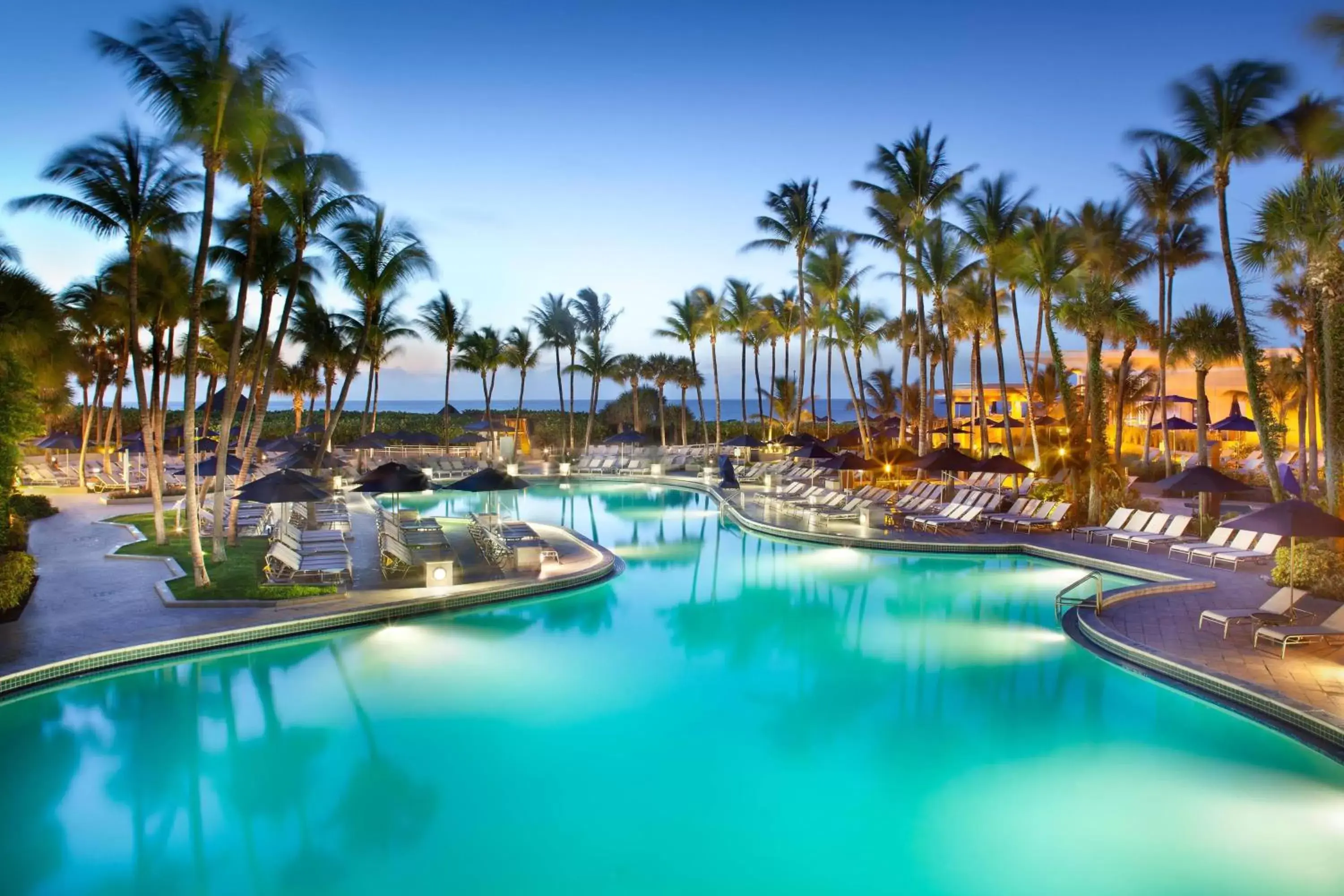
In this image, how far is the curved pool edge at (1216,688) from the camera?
6.40m

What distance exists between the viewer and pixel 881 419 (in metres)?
34.2

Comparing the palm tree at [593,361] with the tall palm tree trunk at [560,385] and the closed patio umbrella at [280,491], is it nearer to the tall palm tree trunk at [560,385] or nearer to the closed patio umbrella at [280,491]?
the tall palm tree trunk at [560,385]

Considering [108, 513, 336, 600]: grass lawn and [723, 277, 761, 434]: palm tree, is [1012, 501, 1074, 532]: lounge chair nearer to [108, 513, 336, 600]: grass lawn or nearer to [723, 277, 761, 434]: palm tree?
[108, 513, 336, 600]: grass lawn

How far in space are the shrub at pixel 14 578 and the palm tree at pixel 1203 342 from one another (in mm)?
21340

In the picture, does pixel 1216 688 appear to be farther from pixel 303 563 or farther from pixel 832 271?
pixel 832 271

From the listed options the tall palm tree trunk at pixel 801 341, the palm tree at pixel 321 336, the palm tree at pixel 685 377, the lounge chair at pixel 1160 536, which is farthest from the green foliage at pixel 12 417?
the palm tree at pixel 685 377

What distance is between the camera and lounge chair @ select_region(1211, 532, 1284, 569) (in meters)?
12.4

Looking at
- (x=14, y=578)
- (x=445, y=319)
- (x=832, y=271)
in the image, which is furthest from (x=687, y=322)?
(x=14, y=578)

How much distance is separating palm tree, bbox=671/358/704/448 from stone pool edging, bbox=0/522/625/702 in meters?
30.1

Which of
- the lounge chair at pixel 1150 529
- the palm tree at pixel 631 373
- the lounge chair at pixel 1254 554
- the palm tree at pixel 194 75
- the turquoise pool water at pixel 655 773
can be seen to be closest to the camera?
the turquoise pool water at pixel 655 773

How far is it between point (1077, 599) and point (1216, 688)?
3854 millimetres

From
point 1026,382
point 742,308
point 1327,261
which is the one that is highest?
point 742,308

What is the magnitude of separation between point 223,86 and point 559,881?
10229 millimetres

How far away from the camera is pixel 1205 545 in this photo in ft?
43.6
